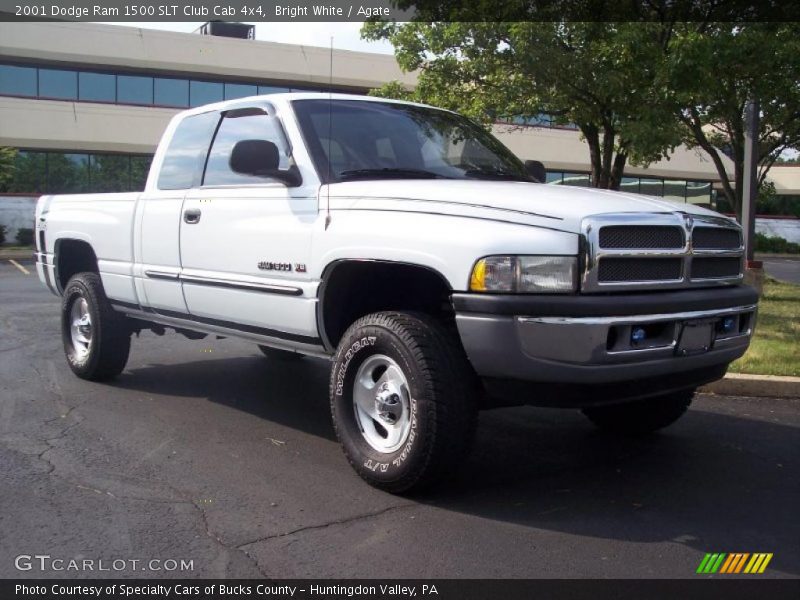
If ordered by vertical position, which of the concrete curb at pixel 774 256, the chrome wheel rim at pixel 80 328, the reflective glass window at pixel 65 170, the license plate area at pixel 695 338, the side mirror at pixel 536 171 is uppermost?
the reflective glass window at pixel 65 170

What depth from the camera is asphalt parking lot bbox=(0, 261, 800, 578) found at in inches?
132

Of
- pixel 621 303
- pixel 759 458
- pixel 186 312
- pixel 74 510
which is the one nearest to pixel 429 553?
pixel 621 303

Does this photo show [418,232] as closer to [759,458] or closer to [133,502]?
[133,502]

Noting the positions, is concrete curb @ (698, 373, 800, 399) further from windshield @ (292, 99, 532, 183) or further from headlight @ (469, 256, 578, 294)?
headlight @ (469, 256, 578, 294)

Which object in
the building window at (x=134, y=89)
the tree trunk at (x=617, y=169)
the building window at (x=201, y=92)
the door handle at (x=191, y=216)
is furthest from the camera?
the building window at (x=201, y=92)

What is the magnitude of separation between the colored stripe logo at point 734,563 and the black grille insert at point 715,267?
1.35 meters

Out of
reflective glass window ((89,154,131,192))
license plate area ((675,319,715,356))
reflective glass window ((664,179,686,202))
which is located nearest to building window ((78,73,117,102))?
reflective glass window ((89,154,131,192))

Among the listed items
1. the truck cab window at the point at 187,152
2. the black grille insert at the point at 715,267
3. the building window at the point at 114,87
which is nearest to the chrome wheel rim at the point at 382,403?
the black grille insert at the point at 715,267

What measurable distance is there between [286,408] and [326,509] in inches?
80.8

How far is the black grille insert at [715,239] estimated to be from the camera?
4.04 metres

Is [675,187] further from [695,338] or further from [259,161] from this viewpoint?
[259,161]

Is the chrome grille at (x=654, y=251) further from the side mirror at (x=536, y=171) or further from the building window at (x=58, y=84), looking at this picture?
the building window at (x=58, y=84)

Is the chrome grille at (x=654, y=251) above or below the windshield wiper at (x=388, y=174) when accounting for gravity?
below
